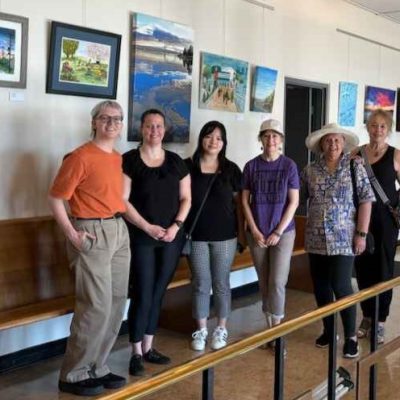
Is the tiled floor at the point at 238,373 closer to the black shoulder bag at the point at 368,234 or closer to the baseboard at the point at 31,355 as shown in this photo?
the baseboard at the point at 31,355

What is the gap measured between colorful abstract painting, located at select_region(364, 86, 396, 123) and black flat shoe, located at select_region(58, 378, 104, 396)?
5.03 m

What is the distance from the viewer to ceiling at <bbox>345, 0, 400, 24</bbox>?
6390 mm

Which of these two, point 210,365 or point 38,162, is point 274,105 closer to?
point 38,162

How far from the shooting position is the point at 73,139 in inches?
149

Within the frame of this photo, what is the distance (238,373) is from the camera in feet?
11.5

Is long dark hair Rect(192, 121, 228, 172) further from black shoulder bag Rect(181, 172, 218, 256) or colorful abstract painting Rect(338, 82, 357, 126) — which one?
colorful abstract painting Rect(338, 82, 357, 126)

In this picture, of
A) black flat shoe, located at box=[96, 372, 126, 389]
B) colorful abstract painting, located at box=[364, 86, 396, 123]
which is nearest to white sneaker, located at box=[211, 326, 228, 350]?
black flat shoe, located at box=[96, 372, 126, 389]

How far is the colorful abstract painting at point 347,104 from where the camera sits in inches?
258

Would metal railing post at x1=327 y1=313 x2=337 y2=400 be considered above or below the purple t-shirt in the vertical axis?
below

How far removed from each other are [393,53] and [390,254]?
4407mm

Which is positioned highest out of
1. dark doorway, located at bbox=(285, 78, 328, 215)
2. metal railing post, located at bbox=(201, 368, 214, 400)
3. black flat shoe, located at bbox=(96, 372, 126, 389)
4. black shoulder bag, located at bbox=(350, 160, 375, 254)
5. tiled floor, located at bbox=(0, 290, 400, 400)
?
dark doorway, located at bbox=(285, 78, 328, 215)

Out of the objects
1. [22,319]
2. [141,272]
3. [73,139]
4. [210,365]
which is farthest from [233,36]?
[210,365]

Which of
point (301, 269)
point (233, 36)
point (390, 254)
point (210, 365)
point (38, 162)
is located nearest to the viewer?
point (210, 365)

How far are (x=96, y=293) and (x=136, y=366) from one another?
24.6 inches
